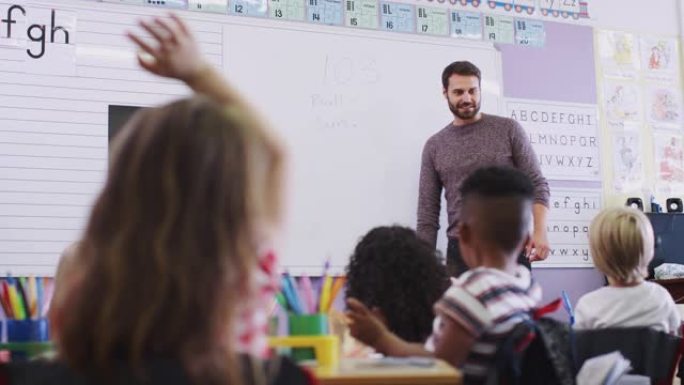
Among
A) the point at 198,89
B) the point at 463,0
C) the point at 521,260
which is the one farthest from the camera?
the point at 463,0

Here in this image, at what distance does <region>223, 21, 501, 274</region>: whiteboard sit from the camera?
355 cm

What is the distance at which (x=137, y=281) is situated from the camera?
0.81 m

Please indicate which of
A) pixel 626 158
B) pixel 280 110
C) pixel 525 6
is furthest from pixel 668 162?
pixel 280 110

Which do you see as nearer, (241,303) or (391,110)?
(241,303)

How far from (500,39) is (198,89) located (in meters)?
3.28

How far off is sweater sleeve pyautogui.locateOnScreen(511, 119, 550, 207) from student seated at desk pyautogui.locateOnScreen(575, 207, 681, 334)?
1.10 m

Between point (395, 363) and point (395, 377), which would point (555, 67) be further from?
point (395, 377)

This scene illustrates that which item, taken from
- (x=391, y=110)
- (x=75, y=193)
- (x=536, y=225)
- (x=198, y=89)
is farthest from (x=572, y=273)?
(x=198, y=89)

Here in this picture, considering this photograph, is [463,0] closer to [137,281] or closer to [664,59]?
[664,59]

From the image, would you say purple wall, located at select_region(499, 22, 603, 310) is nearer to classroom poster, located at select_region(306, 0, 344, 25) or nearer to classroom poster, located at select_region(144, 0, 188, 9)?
classroom poster, located at select_region(306, 0, 344, 25)

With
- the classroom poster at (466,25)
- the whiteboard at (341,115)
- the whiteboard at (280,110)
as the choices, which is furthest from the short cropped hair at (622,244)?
the classroom poster at (466,25)

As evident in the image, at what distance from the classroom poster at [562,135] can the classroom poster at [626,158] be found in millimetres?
117

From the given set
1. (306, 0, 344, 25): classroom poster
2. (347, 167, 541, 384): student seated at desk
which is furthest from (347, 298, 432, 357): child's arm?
(306, 0, 344, 25): classroom poster

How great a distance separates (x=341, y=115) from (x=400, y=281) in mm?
1856
